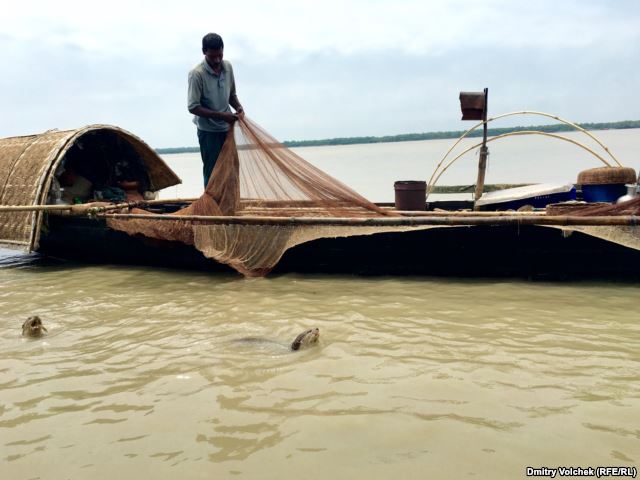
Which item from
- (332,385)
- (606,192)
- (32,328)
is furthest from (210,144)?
(606,192)

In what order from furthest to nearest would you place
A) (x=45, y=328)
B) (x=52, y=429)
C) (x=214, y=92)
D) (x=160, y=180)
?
1. (x=160, y=180)
2. (x=214, y=92)
3. (x=45, y=328)
4. (x=52, y=429)

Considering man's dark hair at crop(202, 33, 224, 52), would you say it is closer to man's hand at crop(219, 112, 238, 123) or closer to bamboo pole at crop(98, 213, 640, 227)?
man's hand at crop(219, 112, 238, 123)

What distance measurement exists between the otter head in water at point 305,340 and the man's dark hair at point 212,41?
3.50m

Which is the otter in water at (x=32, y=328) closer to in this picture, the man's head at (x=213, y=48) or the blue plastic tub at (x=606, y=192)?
the man's head at (x=213, y=48)

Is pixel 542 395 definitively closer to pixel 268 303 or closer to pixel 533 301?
pixel 533 301

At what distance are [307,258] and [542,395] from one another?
3004mm

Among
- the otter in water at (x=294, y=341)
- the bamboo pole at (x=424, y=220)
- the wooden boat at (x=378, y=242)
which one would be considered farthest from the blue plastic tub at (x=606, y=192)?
the otter in water at (x=294, y=341)

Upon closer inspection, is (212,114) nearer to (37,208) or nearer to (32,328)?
(37,208)

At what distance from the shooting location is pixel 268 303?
4195 millimetres

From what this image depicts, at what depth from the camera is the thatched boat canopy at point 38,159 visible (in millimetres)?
6050

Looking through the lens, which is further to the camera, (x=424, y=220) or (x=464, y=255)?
(x=464, y=255)

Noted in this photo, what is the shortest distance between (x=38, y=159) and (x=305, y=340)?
197 inches

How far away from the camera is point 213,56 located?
5.30 meters

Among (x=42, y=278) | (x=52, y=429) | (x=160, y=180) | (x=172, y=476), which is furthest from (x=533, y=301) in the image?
(x=160, y=180)
